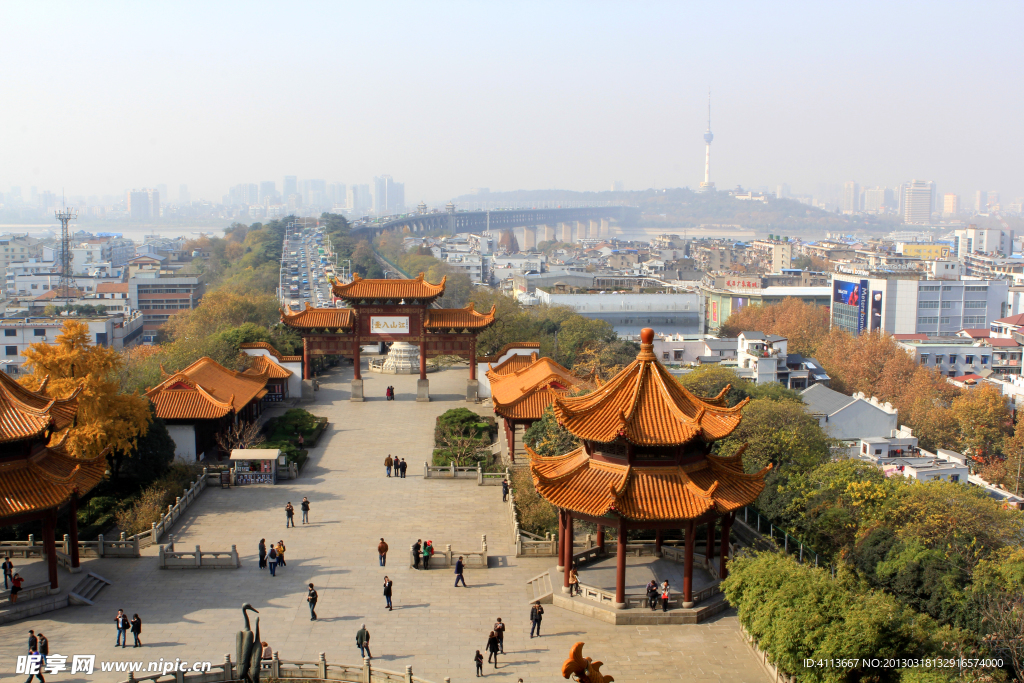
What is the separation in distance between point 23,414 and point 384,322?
22873mm

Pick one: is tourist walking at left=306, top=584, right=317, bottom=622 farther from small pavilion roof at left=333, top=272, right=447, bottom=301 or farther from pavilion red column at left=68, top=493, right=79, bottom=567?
small pavilion roof at left=333, top=272, right=447, bottom=301

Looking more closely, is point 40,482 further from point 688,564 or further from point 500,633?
point 688,564

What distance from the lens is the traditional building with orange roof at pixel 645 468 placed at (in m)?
20.4

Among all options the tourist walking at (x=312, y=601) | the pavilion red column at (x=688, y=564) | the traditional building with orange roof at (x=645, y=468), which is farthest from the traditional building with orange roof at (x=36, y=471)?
the pavilion red column at (x=688, y=564)

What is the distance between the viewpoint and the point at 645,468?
21.0m

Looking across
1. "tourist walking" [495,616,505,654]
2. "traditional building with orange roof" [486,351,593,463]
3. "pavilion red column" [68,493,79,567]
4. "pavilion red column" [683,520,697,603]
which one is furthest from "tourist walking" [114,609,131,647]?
"traditional building with orange roof" [486,351,593,463]

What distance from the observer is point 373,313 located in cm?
4381

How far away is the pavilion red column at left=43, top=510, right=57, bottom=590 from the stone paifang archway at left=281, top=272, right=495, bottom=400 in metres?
22.9

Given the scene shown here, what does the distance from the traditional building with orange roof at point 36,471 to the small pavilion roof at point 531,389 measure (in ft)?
47.2

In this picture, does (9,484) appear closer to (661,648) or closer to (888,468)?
(661,648)

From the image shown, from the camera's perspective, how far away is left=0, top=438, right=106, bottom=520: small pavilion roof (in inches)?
816

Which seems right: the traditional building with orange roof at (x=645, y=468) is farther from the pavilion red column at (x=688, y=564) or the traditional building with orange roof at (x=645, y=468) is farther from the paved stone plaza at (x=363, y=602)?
the paved stone plaza at (x=363, y=602)

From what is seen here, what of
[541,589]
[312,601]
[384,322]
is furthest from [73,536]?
[384,322]

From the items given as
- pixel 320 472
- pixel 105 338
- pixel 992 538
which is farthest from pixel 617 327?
pixel 992 538
